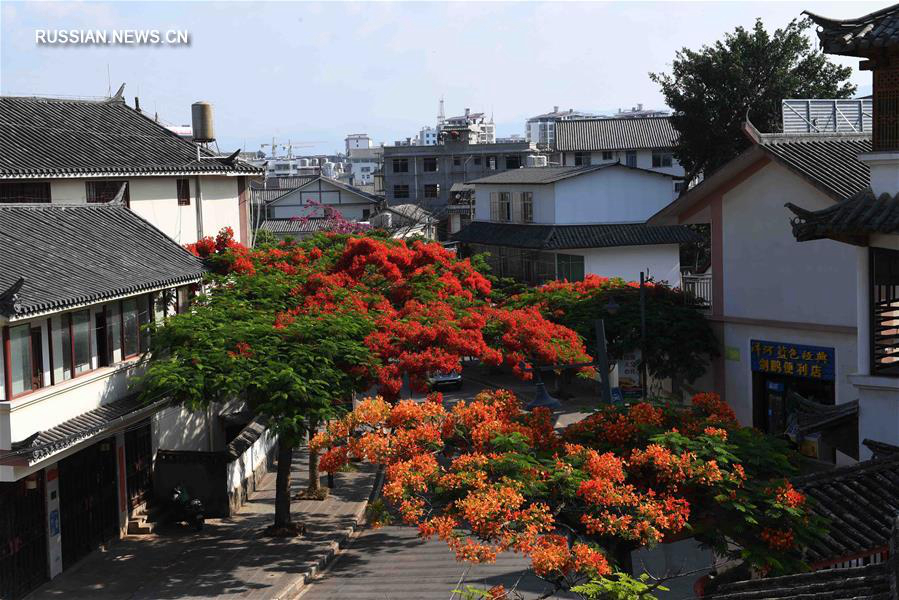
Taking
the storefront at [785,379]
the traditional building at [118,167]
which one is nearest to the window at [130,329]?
the traditional building at [118,167]

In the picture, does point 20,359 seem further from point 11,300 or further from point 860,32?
point 860,32

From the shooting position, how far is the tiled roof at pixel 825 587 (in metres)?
9.45

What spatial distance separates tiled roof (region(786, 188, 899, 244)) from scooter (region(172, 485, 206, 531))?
1638 centimetres

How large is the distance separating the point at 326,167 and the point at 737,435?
15692cm

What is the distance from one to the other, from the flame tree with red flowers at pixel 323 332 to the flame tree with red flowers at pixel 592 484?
743cm

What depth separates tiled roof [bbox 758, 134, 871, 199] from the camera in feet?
87.9

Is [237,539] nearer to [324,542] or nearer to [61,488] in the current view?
[324,542]

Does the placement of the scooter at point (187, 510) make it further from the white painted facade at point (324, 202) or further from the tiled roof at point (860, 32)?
the white painted facade at point (324, 202)

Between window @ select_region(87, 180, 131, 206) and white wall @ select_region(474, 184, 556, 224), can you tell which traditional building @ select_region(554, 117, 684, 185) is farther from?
window @ select_region(87, 180, 131, 206)

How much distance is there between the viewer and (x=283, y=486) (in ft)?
86.0

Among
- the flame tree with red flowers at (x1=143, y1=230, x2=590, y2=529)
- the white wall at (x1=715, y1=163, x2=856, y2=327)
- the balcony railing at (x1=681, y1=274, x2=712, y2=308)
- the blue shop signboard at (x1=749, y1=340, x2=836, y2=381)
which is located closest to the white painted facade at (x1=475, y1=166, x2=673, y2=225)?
the balcony railing at (x1=681, y1=274, x2=712, y2=308)

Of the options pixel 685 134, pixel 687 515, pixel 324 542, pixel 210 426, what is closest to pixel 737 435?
pixel 687 515

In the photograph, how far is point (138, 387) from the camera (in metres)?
25.8

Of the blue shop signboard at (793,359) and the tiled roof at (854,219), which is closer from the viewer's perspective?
the tiled roof at (854,219)
